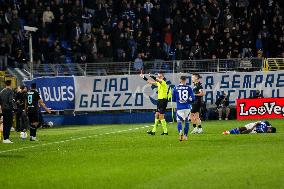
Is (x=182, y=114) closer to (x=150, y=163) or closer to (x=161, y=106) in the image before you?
(x=161, y=106)

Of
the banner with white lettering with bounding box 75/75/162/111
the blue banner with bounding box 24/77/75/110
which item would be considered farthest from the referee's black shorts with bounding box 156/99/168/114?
the blue banner with bounding box 24/77/75/110

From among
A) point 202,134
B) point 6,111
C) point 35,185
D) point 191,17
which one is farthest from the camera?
point 191,17

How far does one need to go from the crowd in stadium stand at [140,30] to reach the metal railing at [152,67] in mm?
427

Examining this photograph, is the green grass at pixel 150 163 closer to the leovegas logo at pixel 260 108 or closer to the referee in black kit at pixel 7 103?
the referee in black kit at pixel 7 103

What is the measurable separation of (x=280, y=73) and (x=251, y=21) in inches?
165

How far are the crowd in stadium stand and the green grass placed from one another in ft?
47.7

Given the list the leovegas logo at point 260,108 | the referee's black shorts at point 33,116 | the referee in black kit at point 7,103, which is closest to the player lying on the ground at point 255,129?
the referee's black shorts at point 33,116

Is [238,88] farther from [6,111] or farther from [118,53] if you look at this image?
[6,111]

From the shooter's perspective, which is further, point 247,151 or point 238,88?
point 238,88

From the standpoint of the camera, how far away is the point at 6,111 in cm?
2675

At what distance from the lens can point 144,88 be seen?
135 feet

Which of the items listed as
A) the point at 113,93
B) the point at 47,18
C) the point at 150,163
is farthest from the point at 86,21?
the point at 150,163

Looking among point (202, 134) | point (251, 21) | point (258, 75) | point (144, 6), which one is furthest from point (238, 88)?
point (202, 134)

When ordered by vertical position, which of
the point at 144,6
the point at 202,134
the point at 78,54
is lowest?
the point at 202,134
